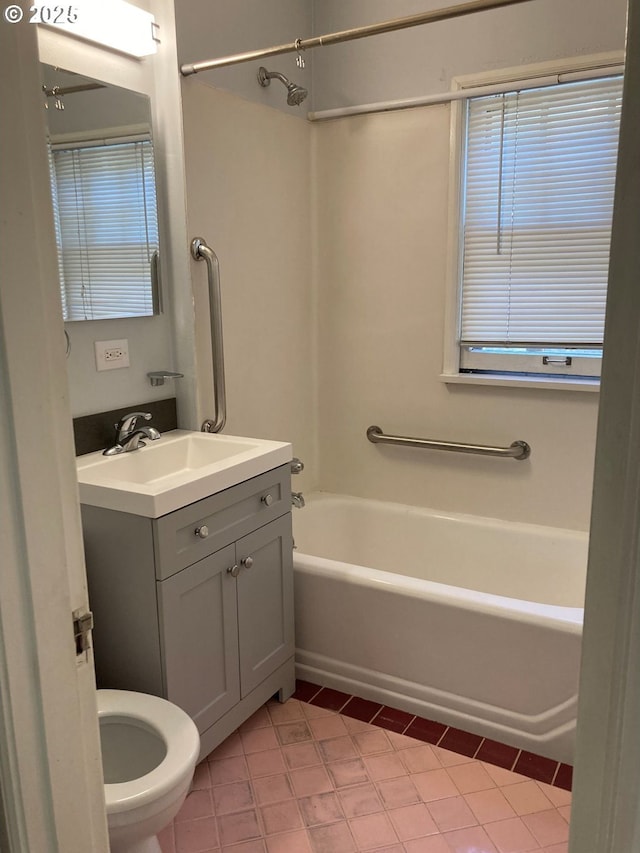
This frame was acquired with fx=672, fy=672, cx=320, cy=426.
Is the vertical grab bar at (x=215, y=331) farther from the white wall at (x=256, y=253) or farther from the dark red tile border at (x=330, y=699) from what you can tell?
the dark red tile border at (x=330, y=699)

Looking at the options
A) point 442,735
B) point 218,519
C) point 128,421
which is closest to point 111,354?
point 128,421

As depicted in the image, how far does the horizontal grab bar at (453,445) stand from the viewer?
2.66m

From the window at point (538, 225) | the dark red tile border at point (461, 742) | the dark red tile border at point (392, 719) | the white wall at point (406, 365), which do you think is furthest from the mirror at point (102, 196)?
the dark red tile border at point (461, 742)

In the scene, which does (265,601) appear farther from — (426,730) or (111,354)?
(111,354)

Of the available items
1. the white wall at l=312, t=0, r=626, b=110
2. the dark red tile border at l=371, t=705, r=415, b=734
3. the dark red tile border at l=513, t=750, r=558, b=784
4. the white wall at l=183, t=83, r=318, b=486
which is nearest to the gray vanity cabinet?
the dark red tile border at l=371, t=705, r=415, b=734

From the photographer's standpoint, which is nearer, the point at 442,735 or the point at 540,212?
the point at 442,735

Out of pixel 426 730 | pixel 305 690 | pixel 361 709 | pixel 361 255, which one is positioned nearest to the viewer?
pixel 426 730

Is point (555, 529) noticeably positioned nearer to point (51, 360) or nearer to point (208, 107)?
point (208, 107)

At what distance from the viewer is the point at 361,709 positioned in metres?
2.24

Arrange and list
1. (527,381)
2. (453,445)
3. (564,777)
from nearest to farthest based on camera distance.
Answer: (564,777)
(527,381)
(453,445)

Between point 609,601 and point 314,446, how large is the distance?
255 cm

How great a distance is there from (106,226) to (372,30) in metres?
1.02

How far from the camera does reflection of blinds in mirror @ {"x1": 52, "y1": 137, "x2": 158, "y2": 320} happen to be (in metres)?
1.90

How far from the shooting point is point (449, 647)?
2.12 metres
